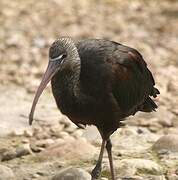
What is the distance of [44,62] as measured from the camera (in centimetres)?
1180

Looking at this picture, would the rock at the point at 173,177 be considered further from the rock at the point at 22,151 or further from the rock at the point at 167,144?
the rock at the point at 22,151

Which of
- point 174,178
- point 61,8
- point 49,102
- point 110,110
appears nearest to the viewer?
point 110,110

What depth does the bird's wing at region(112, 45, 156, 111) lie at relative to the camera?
6.58m

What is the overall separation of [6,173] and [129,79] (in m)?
1.59

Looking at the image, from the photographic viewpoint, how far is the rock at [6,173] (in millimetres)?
7215

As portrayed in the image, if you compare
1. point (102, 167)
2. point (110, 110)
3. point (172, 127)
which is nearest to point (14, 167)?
point (102, 167)

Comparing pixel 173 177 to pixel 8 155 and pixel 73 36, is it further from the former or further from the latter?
pixel 73 36

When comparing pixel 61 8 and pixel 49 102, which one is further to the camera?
pixel 61 8

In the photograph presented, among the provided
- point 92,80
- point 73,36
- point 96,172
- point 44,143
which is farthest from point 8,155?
point 73,36

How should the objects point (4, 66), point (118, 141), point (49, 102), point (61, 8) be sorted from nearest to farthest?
1. point (118, 141)
2. point (49, 102)
3. point (4, 66)
4. point (61, 8)

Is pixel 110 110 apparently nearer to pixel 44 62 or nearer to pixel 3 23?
pixel 44 62

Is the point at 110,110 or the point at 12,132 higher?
the point at 110,110

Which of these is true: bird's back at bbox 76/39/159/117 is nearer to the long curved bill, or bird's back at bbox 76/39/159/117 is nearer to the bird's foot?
the long curved bill

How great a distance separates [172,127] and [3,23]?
6.00 metres
